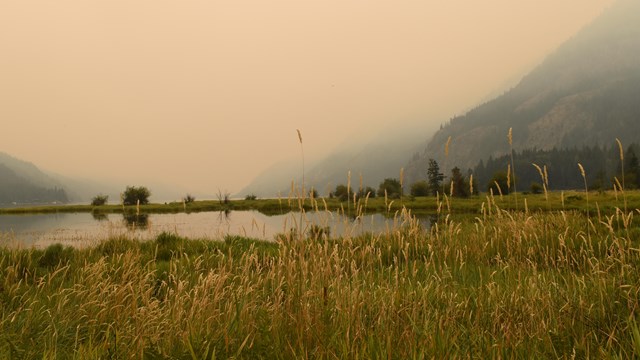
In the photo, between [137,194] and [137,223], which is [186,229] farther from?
[137,194]

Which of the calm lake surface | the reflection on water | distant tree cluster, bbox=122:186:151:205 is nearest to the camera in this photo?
the calm lake surface

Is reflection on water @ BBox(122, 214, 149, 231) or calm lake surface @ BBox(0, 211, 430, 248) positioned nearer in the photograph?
calm lake surface @ BBox(0, 211, 430, 248)

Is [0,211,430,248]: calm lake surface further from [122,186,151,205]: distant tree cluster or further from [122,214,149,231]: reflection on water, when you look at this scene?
[122,186,151,205]: distant tree cluster

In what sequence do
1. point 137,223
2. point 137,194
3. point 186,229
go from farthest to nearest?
point 137,194 → point 137,223 → point 186,229

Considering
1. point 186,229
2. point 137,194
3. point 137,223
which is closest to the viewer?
point 186,229

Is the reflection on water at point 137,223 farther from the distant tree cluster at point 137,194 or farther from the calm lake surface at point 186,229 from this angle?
the distant tree cluster at point 137,194

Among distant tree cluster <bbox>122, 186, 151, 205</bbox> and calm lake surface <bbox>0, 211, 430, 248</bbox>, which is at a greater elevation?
distant tree cluster <bbox>122, 186, 151, 205</bbox>

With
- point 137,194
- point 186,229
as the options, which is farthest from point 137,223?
point 137,194

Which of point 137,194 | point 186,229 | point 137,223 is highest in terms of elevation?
point 137,194

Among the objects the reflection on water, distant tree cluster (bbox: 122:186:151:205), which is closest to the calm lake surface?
the reflection on water

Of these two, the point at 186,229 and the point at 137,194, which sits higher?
the point at 137,194

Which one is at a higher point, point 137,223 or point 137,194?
point 137,194

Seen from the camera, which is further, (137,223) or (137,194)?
(137,194)

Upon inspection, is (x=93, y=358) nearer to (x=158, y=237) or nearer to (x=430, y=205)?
(x=158, y=237)
